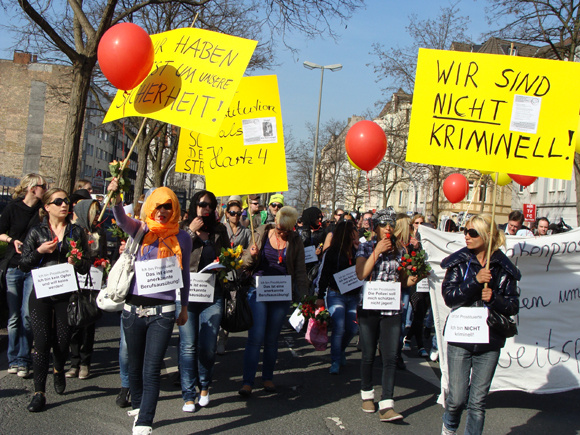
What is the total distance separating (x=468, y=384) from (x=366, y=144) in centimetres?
438

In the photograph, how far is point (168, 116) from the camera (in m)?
5.44

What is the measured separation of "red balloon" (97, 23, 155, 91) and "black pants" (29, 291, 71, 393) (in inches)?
78.9

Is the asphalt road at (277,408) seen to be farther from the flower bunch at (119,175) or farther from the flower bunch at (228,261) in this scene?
the flower bunch at (119,175)

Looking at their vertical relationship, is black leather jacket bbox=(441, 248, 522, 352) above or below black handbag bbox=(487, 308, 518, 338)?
above

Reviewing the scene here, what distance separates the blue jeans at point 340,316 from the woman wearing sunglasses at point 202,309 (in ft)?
5.66

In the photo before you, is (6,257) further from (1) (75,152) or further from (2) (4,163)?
(2) (4,163)

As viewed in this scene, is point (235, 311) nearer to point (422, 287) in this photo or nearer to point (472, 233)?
point (472, 233)

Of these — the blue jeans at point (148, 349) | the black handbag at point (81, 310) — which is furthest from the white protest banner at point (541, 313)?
the black handbag at point (81, 310)

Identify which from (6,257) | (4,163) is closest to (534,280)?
(6,257)


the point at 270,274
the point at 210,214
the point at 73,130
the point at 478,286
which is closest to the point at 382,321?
the point at 270,274

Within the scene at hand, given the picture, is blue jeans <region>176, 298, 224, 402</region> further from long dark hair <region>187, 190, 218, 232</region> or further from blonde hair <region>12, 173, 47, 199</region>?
blonde hair <region>12, 173, 47, 199</region>

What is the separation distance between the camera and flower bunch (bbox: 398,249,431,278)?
5.79 metres

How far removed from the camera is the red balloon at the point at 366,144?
8289 mm

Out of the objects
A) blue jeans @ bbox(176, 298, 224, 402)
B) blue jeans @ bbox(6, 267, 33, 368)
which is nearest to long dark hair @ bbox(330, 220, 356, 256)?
blue jeans @ bbox(176, 298, 224, 402)
